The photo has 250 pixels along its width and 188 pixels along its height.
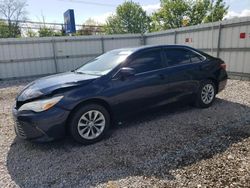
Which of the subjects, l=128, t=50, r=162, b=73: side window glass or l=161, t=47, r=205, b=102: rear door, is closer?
l=128, t=50, r=162, b=73: side window glass

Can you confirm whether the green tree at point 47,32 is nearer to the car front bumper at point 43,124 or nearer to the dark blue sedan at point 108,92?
the dark blue sedan at point 108,92

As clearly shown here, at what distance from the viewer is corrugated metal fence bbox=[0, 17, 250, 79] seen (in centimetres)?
750

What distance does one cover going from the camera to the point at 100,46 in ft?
39.6

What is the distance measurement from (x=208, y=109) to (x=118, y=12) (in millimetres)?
31417

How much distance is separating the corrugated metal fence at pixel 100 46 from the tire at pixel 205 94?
11.0 feet

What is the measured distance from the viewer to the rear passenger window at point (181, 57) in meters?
4.32

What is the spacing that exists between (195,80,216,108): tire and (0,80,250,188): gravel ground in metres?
0.49

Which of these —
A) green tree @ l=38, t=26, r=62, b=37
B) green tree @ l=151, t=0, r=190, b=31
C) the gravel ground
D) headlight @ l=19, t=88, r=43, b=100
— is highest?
green tree @ l=151, t=0, r=190, b=31

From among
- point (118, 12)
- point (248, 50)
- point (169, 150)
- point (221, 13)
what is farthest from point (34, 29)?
point (169, 150)

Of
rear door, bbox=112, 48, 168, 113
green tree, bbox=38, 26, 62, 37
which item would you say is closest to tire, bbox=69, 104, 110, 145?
rear door, bbox=112, 48, 168, 113

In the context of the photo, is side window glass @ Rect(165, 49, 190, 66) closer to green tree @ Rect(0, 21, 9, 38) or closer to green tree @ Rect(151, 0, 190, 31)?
green tree @ Rect(151, 0, 190, 31)

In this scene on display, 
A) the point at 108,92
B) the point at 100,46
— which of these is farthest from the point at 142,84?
the point at 100,46

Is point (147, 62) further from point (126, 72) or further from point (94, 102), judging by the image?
point (94, 102)

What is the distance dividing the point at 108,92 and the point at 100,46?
29.8ft
